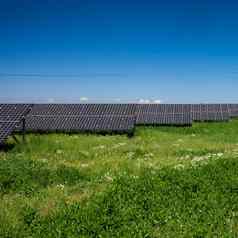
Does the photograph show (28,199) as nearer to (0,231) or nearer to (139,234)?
(0,231)

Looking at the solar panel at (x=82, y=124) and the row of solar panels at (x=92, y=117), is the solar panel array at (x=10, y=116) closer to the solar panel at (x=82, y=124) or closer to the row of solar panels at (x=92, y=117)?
the row of solar panels at (x=92, y=117)

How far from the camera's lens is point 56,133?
30.0m

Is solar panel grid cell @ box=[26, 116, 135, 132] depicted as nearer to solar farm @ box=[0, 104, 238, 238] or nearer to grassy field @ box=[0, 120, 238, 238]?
solar farm @ box=[0, 104, 238, 238]

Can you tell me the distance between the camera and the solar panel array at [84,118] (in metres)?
30.3

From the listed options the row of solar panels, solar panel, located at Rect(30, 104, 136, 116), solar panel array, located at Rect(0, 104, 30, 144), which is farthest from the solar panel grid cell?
solar panel array, located at Rect(0, 104, 30, 144)

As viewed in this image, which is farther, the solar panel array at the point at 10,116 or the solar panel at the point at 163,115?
the solar panel at the point at 163,115

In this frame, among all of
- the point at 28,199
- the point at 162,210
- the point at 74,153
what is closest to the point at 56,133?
the point at 74,153

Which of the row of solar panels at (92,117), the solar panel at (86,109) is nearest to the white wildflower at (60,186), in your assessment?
the row of solar panels at (92,117)

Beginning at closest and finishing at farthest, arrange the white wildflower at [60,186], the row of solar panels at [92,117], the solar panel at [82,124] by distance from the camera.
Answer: the white wildflower at [60,186], the row of solar panels at [92,117], the solar panel at [82,124]

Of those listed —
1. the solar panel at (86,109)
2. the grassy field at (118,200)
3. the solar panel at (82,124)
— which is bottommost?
the grassy field at (118,200)

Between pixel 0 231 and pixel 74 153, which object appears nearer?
pixel 0 231

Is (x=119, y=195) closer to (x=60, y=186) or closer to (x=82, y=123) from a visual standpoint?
(x=60, y=186)

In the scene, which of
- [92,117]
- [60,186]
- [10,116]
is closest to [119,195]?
[60,186]

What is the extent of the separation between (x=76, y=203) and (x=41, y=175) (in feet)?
12.0
